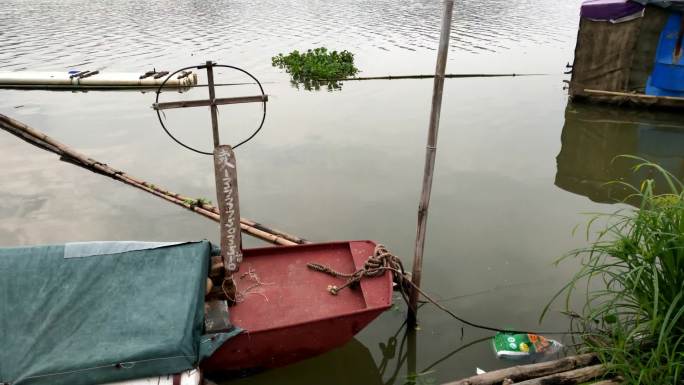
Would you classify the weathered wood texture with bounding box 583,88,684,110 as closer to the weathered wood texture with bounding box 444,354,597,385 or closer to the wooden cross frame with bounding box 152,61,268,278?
the weathered wood texture with bounding box 444,354,597,385

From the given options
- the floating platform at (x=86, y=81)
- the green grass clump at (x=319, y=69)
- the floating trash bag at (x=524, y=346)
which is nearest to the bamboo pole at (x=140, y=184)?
the floating trash bag at (x=524, y=346)

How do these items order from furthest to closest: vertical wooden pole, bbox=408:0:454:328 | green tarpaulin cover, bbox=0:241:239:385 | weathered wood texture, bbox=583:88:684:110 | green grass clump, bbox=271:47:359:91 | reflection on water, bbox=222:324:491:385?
green grass clump, bbox=271:47:359:91, weathered wood texture, bbox=583:88:684:110, reflection on water, bbox=222:324:491:385, vertical wooden pole, bbox=408:0:454:328, green tarpaulin cover, bbox=0:241:239:385

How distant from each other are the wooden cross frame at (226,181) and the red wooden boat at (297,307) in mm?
658

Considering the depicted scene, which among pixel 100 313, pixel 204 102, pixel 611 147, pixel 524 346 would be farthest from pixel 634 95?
pixel 100 313

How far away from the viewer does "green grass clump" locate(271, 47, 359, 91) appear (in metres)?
18.0

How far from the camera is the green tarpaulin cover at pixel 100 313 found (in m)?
3.84

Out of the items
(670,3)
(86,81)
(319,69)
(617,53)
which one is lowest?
(86,81)

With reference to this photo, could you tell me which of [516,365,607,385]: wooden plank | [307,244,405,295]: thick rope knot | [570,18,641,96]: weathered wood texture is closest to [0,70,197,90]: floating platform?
[570,18,641,96]: weathered wood texture

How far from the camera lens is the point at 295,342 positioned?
4871mm

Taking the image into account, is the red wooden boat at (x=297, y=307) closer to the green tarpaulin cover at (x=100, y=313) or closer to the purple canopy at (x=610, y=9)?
the green tarpaulin cover at (x=100, y=313)

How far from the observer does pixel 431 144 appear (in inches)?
195

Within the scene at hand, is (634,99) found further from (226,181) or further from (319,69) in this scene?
(226,181)

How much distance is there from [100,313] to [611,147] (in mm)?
12314

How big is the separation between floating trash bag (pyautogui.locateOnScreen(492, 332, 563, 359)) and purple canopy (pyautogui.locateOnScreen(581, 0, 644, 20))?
11.2 metres
